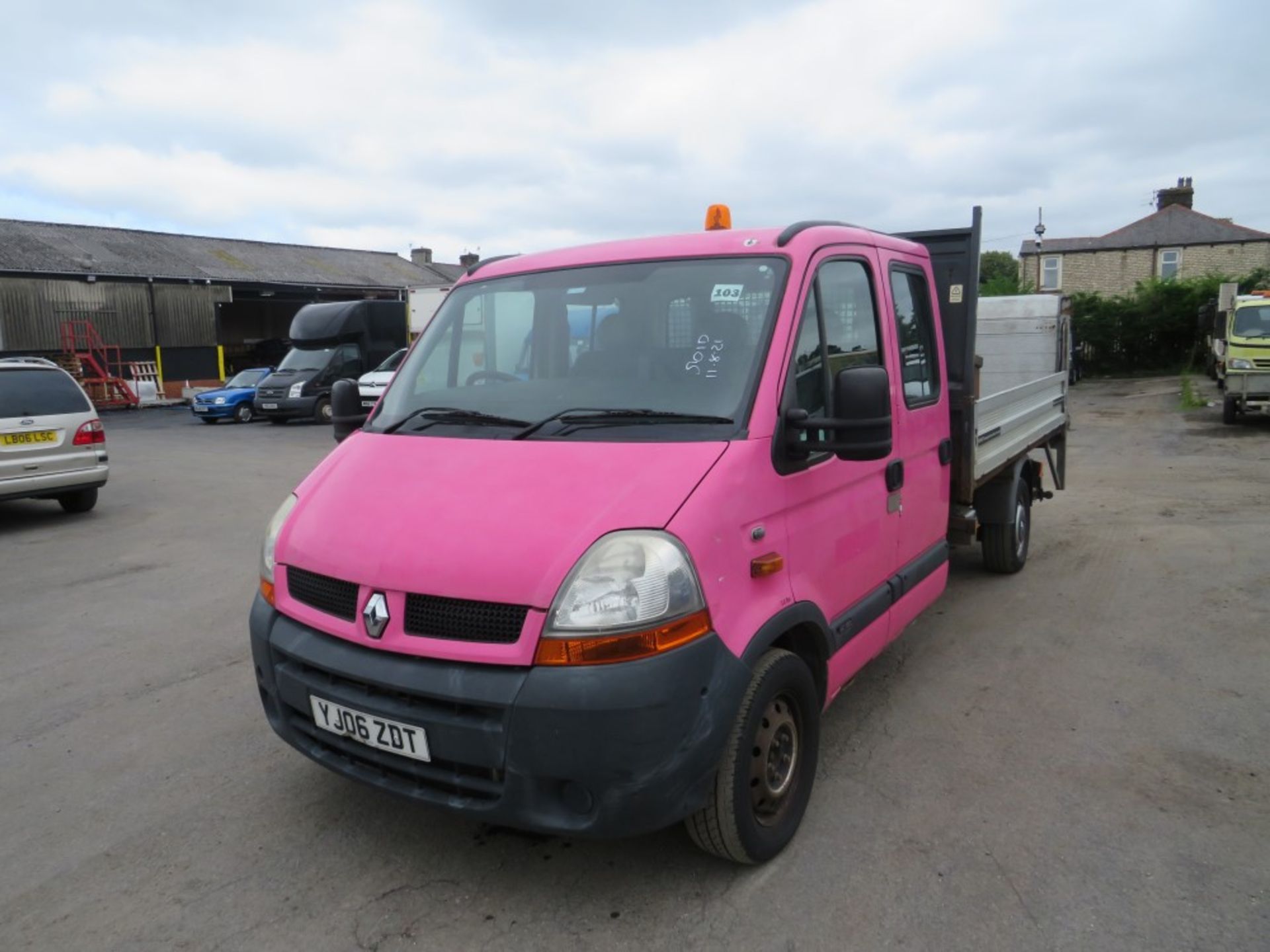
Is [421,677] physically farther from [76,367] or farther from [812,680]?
[76,367]

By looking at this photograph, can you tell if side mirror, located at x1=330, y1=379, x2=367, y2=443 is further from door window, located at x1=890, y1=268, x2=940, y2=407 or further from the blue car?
the blue car

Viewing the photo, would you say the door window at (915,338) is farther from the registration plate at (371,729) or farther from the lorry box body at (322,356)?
the lorry box body at (322,356)

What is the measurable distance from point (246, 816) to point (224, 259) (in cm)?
3869

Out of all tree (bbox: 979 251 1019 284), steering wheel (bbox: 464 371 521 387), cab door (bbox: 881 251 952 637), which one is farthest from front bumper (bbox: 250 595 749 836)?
tree (bbox: 979 251 1019 284)

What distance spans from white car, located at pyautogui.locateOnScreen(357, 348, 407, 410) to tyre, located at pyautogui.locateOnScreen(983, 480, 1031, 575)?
47.7 feet

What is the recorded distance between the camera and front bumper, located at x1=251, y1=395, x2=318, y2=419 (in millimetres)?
21125

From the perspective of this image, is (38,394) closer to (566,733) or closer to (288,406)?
(566,733)

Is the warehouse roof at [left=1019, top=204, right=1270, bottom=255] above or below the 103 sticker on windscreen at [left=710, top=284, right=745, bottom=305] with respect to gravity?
above

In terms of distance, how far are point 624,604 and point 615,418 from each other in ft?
2.75

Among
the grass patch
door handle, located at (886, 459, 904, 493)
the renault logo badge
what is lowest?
the grass patch

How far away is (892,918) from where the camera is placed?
9.00 ft

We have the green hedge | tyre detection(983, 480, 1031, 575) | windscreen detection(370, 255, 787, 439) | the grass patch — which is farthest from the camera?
the green hedge

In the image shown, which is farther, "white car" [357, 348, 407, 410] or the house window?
the house window

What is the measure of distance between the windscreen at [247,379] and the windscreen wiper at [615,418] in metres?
23.1
